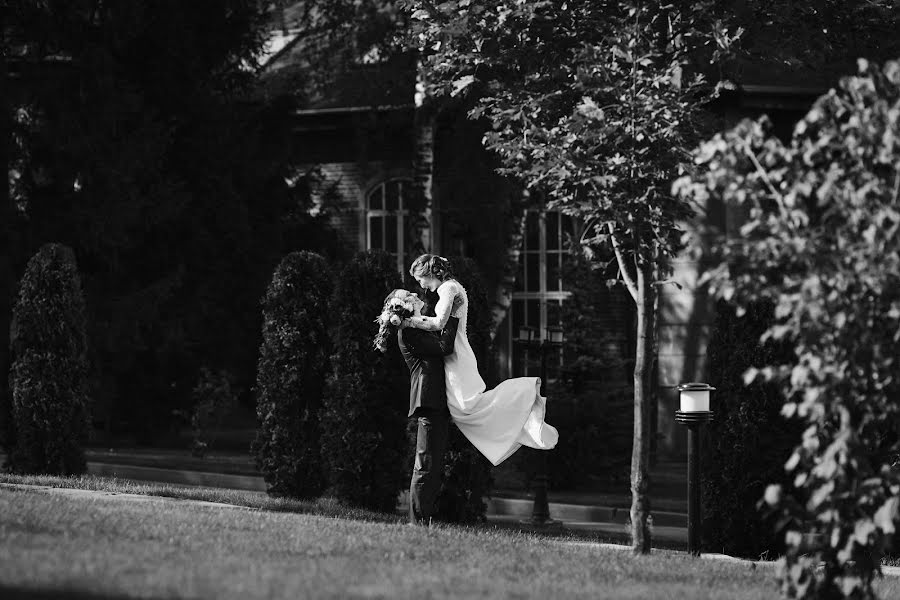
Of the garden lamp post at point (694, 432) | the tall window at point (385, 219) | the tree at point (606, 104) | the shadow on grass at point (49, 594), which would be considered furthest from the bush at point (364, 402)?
the tall window at point (385, 219)

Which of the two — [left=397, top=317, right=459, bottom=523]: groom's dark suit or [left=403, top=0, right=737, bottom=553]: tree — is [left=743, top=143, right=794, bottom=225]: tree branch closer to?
[left=403, top=0, right=737, bottom=553]: tree

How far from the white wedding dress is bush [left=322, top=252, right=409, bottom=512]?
2.46 m

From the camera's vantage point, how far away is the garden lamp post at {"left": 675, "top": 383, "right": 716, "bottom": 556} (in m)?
11.1

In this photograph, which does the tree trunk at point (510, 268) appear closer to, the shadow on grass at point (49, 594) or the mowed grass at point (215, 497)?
the mowed grass at point (215, 497)

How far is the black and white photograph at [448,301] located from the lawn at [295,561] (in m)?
0.04

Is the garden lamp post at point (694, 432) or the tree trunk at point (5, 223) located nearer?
the garden lamp post at point (694, 432)

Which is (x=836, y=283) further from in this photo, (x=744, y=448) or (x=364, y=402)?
(x=364, y=402)

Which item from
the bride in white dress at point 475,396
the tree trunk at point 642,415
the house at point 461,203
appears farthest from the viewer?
the house at point 461,203

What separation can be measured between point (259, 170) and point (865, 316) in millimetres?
19034

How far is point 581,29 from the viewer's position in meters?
10.6

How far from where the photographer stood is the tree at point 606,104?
9.78m

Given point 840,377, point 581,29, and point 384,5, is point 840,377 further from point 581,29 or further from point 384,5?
point 384,5

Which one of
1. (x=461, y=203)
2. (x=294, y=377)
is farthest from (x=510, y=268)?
(x=294, y=377)

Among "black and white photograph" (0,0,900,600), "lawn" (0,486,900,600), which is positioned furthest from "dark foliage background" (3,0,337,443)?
"lawn" (0,486,900,600)
